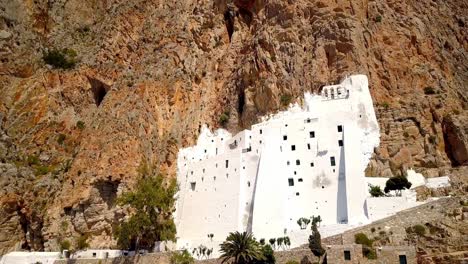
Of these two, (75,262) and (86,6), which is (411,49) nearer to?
(75,262)

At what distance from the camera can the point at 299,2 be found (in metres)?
54.4

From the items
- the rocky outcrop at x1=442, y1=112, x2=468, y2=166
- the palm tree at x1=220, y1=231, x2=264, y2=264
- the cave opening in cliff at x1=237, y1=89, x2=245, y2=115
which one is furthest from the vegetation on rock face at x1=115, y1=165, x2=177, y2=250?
the rocky outcrop at x1=442, y1=112, x2=468, y2=166

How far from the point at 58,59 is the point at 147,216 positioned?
28.2 m

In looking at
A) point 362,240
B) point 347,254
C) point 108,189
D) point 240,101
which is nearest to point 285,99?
point 240,101

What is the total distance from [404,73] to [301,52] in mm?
10288

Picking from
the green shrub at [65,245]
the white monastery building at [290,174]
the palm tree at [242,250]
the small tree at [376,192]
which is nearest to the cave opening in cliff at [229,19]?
the white monastery building at [290,174]

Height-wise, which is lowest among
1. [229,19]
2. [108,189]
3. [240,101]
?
[108,189]

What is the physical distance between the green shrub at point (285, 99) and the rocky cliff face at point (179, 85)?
120 mm

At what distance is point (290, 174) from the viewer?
45188mm

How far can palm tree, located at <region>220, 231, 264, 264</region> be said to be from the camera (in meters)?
37.5

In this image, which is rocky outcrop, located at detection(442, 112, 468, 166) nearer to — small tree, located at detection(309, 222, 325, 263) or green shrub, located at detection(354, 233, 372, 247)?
green shrub, located at detection(354, 233, 372, 247)

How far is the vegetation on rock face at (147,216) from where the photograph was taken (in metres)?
45.8

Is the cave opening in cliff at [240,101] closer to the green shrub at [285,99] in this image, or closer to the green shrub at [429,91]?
the green shrub at [285,99]

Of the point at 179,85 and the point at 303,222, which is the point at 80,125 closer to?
the point at 179,85
